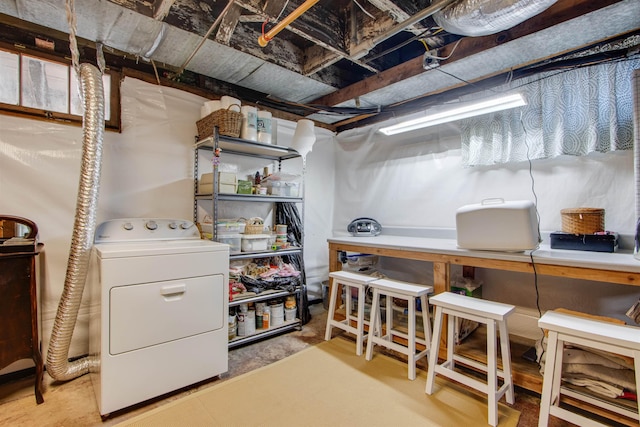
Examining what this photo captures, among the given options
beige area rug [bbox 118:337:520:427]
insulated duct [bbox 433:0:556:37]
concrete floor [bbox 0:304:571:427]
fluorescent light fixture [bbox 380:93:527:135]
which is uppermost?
insulated duct [bbox 433:0:556:37]

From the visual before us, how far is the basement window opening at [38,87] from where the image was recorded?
201 cm

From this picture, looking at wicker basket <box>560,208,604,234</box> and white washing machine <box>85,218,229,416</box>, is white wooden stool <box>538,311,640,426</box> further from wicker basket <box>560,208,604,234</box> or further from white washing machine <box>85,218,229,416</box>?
white washing machine <box>85,218,229,416</box>

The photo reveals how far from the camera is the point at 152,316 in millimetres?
1801

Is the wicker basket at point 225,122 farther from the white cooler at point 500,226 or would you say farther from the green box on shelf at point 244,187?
the white cooler at point 500,226

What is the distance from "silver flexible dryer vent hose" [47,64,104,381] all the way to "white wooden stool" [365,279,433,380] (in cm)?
200

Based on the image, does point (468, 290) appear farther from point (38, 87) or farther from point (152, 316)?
point (38, 87)

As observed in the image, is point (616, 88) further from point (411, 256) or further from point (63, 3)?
point (63, 3)

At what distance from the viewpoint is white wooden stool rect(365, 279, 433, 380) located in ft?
6.99

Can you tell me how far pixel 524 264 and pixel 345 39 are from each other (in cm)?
195

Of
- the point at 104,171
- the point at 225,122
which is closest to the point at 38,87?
the point at 104,171

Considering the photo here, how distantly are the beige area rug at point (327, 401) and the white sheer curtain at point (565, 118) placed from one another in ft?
6.10

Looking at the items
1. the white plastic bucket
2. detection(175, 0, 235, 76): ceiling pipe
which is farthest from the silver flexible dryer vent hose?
the white plastic bucket

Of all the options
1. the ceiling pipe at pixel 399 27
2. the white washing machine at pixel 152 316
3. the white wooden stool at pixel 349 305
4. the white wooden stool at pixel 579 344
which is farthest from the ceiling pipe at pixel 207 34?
the white wooden stool at pixel 579 344

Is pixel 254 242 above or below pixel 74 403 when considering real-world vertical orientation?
above
